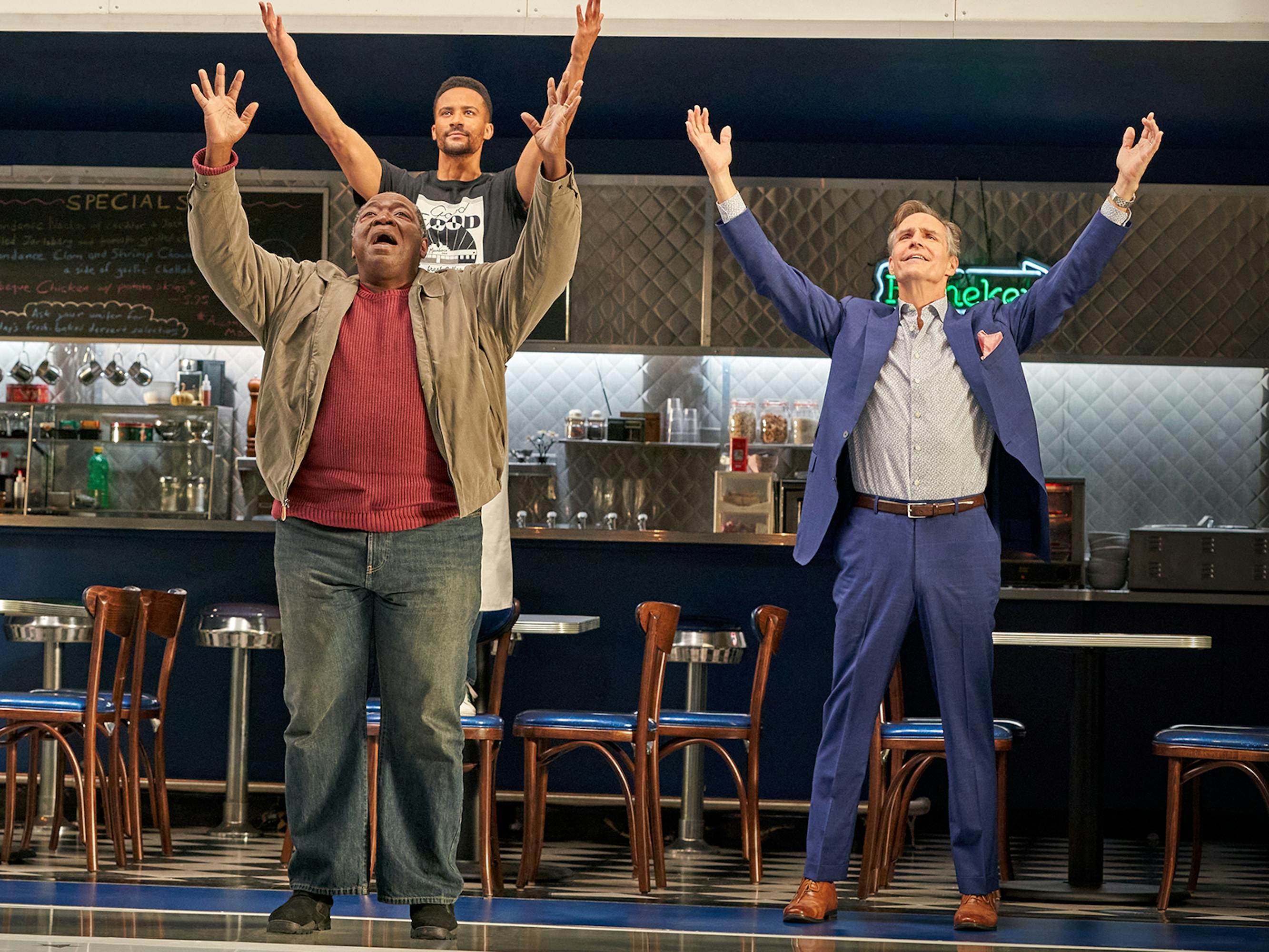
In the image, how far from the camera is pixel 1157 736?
14.3ft

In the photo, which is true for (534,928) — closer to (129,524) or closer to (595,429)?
(129,524)

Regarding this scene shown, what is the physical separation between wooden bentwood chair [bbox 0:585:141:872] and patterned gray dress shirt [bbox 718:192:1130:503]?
2431 mm

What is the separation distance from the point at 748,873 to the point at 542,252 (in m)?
2.82

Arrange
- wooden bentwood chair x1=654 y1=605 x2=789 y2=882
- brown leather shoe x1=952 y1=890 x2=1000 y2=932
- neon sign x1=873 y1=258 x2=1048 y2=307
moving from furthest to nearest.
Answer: neon sign x1=873 y1=258 x2=1048 y2=307, wooden bentwood chair x1=654 y1=605 x2=789 y2=882, brown leather shoe x1=952 y1=890 x2=1000 y2=932

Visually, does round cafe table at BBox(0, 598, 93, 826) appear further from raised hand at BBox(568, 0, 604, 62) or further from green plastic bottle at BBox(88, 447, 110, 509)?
raised hand at BBox(568, 0, 604, 62)

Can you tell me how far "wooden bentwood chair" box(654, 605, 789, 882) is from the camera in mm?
4656

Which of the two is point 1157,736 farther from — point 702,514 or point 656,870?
point 702,514

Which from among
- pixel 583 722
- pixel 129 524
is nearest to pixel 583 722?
pixel 583 722

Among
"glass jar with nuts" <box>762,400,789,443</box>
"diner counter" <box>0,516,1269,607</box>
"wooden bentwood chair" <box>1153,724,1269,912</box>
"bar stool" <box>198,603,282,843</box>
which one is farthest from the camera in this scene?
"glass jar with nuts" <box>762,400,789,443</box>

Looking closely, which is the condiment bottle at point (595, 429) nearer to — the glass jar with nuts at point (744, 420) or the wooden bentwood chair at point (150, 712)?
the glass jar with nuts at point (744, 420)

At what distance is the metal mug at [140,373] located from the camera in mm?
7020

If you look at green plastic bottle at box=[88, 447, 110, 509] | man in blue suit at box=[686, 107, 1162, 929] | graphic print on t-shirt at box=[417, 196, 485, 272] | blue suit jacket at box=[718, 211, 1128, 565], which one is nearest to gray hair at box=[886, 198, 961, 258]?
man in blue suit at box=[686, 107, 1162, 929]

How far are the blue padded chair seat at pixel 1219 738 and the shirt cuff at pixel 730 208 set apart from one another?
6.81 feet

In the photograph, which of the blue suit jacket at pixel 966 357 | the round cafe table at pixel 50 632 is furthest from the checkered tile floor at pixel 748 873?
the blue suit jacket at pixel 966 357
